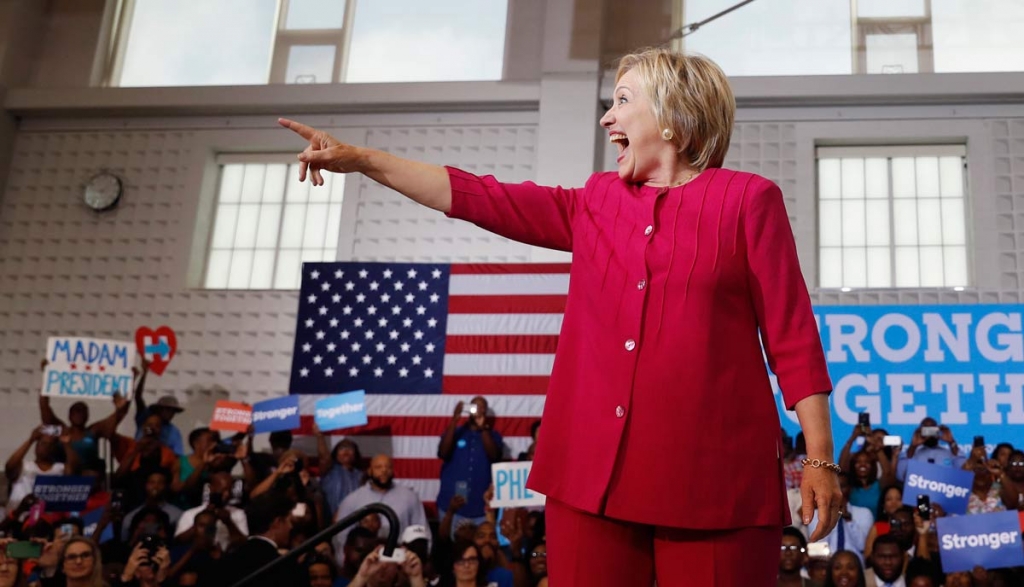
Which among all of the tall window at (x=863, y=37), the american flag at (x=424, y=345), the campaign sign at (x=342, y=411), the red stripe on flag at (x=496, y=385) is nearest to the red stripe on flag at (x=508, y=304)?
the american flag at (x=424, y=345)

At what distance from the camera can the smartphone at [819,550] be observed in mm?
6094

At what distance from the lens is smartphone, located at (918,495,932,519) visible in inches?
244

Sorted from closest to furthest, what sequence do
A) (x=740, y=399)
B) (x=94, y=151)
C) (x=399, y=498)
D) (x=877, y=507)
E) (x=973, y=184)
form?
1. (x=740, y=399)
2. (x=877, y=507)
3. (x=399, y=498)
4. (x=973, y=184)
5. (x=94, y=151)

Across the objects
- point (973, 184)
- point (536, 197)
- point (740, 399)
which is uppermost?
point (973, 184)

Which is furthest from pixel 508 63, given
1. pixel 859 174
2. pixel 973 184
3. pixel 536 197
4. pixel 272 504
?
pixel 536 197

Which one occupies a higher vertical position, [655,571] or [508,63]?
[508,63]

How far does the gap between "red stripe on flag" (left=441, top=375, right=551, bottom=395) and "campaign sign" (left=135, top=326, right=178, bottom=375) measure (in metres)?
2.75

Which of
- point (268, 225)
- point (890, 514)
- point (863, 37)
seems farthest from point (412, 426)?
point (863, 37)

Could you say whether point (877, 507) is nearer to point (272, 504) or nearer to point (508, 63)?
point (272, 504)

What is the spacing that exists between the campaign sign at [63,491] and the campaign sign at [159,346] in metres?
1.64

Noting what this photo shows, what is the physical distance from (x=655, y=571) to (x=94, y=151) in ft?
33.4

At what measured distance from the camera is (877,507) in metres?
6.57

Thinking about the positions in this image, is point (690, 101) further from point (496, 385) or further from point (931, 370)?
point (931, 370)

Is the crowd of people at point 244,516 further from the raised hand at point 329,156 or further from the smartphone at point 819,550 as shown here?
the raised hand at point 329,156
